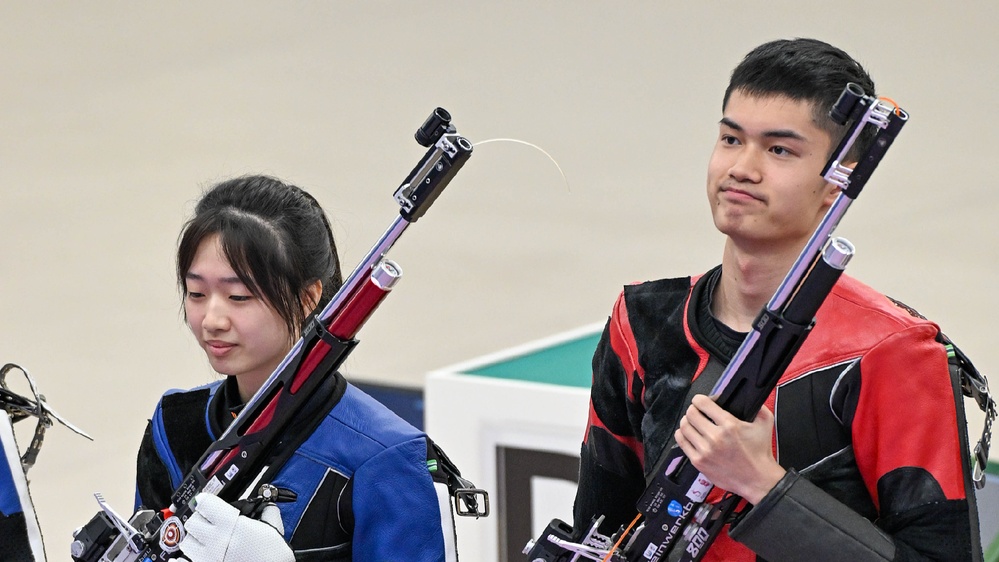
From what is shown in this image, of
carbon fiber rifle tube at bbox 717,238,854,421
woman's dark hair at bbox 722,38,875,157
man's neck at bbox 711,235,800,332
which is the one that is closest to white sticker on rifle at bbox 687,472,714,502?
carbon fiber rifle tube at bbox 717,238,854,421

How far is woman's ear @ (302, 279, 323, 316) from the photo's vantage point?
201cm

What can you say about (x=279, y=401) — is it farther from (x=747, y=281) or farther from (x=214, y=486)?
(x=747, y=281)

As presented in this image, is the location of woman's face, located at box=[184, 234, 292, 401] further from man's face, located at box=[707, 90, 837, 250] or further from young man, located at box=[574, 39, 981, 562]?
man's face, located at box=[707, 90, 837, 250]

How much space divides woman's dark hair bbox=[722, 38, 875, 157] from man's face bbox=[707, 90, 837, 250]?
0.01 meters

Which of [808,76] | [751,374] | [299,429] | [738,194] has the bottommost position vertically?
[299,429]

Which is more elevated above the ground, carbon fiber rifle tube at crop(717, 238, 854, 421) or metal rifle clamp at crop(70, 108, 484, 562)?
carbon fiber rifle tube at crop(717, 238, 854, 421)

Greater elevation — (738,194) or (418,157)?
(738,194)

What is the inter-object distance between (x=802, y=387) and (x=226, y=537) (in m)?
0.76

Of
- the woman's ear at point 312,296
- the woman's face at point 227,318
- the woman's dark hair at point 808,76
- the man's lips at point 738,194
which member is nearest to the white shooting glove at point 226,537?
the woman's face at point 227,318

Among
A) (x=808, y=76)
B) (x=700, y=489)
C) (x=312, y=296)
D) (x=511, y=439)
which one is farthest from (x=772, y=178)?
(x=511, y=439)

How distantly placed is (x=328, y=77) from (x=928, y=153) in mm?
3574

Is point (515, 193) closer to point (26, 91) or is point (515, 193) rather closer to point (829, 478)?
point (26, 91)

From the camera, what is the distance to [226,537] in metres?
1.78

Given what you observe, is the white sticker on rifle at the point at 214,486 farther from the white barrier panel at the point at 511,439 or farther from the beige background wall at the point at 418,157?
the beige background wall at the point at 418,157
